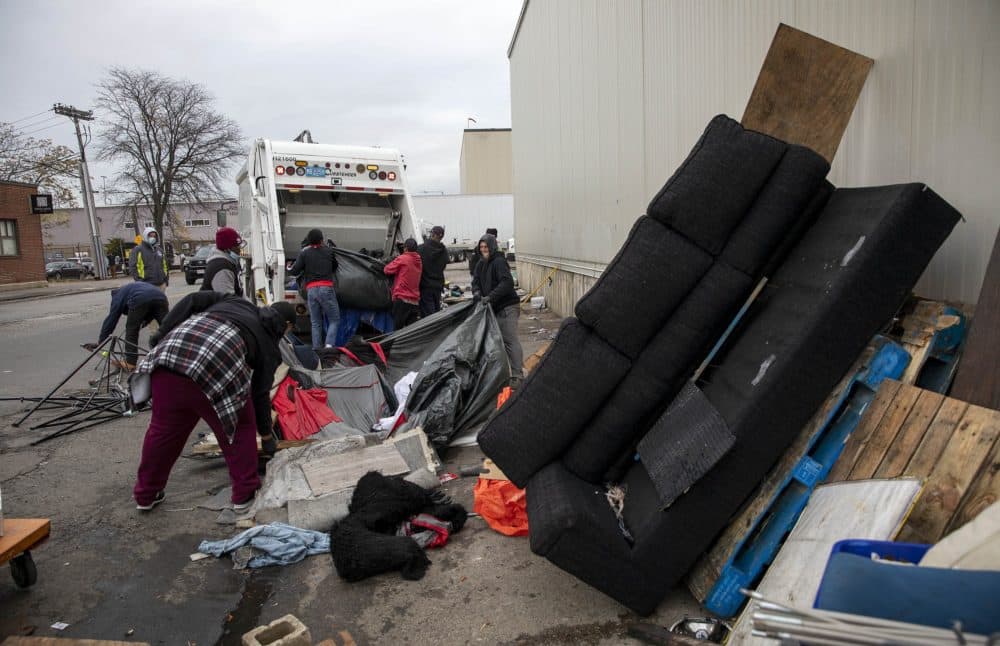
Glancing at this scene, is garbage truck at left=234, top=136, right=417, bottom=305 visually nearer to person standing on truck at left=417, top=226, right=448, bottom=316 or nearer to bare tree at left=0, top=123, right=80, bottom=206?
person standing on truck at left=417, top=226, right=448, bottom=316

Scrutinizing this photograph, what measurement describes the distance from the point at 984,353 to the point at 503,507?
2.46 m

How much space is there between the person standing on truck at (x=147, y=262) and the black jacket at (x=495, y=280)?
5.48 meters

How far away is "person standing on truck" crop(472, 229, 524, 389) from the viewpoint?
257 inches

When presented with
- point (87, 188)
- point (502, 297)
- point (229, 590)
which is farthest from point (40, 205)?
point (229, 590)

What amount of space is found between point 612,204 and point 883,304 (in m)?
5.92

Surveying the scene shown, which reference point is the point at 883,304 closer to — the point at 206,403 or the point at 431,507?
the point at 431,507

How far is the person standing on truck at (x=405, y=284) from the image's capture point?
779 cm

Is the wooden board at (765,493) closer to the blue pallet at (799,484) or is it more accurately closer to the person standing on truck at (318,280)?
the blue pallet at (799,484)

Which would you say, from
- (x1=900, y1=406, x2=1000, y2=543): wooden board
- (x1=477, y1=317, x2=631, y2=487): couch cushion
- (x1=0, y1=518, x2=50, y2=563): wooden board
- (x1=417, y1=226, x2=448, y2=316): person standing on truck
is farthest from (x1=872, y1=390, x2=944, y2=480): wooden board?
(x1=417, y1=226, x2=448, y2=316): person standing on truck

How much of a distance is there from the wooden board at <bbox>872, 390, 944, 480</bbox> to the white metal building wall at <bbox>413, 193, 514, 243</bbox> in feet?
95.3

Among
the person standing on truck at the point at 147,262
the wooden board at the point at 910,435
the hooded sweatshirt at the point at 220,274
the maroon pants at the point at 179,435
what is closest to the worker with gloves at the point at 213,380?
the maroon pants at the point at 179,435

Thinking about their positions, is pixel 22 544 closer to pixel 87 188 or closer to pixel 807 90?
pixel 807 90

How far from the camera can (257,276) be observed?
9.79 m

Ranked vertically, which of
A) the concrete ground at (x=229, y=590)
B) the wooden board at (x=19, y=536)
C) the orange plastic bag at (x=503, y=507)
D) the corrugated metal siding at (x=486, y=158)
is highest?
the corrugated metal siding at (x=486, y=158)
